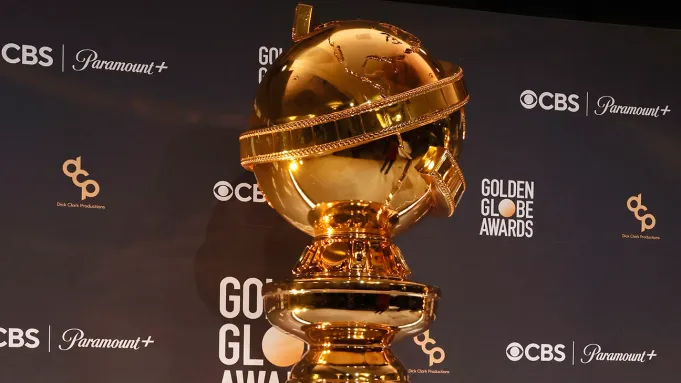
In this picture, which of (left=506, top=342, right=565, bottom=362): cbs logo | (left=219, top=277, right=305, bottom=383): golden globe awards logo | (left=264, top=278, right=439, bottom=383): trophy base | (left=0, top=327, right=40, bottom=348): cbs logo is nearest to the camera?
(left=264, top=278, right=439, bottom=383): trophy base

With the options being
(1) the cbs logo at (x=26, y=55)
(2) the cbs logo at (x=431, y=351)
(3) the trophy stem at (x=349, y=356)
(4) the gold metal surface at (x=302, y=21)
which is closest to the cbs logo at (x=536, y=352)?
(2) the cbs logo at (x=431, y=351)

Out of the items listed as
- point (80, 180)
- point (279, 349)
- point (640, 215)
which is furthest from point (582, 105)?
point (80, 180)

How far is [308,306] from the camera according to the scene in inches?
47.8

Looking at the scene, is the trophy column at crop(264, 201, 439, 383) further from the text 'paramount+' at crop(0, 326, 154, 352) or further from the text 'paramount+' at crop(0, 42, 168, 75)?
the text 'paramount+' at crop(0, 42, 168, 75)

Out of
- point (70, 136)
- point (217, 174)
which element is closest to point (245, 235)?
point (217, 174)

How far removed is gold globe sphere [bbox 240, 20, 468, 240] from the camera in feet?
3.98

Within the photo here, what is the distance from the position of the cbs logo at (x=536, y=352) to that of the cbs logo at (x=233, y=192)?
0.68 metres

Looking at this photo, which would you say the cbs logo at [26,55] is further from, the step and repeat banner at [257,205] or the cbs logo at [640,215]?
the cbs logo at [640,215]

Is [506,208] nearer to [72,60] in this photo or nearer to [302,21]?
[302,21]

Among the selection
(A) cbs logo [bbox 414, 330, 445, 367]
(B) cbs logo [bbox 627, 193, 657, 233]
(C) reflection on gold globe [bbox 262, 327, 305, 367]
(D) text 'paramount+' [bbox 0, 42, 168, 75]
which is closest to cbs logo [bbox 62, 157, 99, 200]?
(D) text 'paramount+' [bbox 0, 42, 168, 75]

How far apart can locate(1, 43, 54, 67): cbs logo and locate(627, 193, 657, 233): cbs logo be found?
4.48 ft

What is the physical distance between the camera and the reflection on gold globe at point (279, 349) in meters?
1.67

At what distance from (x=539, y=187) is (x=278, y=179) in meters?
0.80

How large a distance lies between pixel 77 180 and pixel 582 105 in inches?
46.4
